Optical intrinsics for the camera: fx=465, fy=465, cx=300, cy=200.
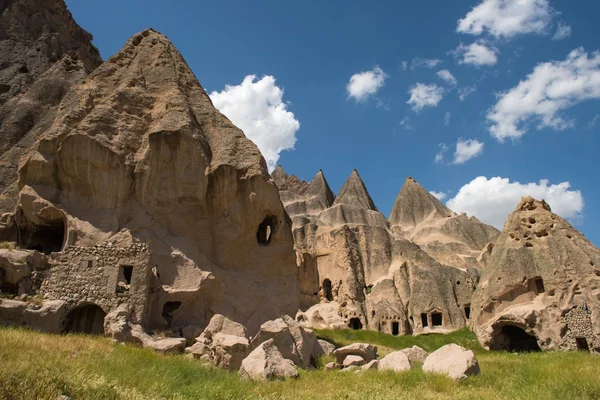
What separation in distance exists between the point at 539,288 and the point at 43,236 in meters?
20.0

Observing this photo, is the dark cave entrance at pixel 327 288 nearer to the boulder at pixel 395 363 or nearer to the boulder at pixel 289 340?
the boulder at pixel 289 340

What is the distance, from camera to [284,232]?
776 inches

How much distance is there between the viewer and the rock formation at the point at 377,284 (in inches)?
1251

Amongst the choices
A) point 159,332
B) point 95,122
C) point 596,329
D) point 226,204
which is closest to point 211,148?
point 226,204

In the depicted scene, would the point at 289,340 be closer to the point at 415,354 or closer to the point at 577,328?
the point at 415,354

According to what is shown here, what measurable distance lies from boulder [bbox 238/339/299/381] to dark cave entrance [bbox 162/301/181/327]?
21.5ft

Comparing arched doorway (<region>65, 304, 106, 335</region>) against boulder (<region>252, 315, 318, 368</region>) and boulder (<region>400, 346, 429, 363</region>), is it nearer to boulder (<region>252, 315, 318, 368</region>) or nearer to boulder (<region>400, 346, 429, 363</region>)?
boulder (<region>252, 315, 318, 368</region>)

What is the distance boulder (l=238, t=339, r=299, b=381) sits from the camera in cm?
898

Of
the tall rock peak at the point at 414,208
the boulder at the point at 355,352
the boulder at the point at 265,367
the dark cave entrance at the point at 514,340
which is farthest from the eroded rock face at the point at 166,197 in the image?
the tall rock peak at the point at 414,208

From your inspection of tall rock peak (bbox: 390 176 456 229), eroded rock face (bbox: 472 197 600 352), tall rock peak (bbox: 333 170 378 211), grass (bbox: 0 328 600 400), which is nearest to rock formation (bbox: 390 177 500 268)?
tall rock peak (bbox: 390 176 456 229)

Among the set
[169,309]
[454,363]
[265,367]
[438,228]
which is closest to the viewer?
[265,367]

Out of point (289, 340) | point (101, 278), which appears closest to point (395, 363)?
point (289, 340)

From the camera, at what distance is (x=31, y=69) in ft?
101

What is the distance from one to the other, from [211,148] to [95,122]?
4390 mm
